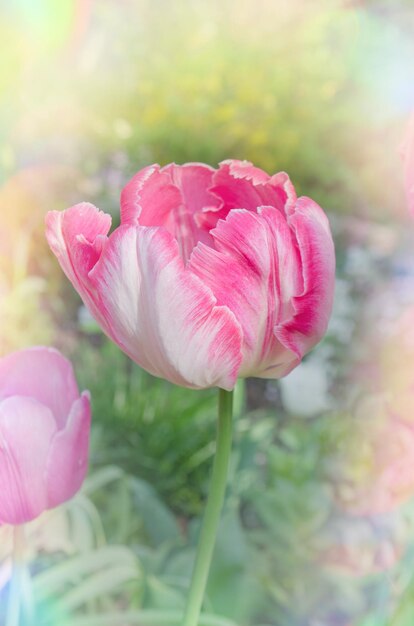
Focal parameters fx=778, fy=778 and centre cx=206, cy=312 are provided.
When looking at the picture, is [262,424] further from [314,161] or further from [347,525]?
[314,161]

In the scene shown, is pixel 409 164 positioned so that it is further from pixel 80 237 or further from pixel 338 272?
pixel 338 272

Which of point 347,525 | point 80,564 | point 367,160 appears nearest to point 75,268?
point 80,564

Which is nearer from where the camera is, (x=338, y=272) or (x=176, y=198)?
(x=176, y=198)

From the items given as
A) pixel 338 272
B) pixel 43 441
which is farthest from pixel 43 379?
pixel 338 272

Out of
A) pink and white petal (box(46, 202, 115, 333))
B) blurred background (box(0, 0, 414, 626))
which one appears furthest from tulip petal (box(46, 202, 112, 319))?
blurred background (box(0, 0, 414, 626))

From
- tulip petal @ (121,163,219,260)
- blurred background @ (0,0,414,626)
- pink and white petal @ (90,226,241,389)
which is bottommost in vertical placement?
blurred background @ (0,0,414,626)

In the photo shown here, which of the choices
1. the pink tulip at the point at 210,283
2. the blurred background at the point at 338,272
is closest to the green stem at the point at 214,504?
the pink tulip at the point at 210,283

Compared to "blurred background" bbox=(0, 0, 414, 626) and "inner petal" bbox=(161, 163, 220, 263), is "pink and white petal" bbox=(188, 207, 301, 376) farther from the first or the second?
"blurred background" bbox=(0, 0, 414, 626)
